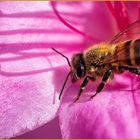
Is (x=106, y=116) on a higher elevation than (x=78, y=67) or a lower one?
lower

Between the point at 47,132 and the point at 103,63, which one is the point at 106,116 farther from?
the point at 47,132

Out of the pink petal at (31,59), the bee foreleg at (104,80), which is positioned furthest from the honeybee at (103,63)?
the pink petal at (31,59)

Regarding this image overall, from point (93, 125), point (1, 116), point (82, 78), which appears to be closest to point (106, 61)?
point (82, 78)

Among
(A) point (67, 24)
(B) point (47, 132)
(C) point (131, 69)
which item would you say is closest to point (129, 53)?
(C) point (131, 69)

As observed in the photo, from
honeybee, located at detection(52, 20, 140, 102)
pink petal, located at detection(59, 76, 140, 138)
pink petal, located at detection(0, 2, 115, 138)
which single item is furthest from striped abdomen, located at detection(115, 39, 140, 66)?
pink petal, located at detection(0, 2, 115, 138)

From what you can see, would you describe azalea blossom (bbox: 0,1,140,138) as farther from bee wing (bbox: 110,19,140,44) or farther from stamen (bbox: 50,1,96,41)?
bee wing (bbox: 110,19,140,44)
